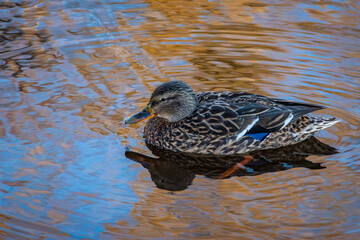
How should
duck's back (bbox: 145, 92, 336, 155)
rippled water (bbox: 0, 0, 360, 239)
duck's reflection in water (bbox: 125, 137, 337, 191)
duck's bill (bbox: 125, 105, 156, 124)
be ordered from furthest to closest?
duck's bill (bbox: 125, 105, 156, 124)
duck's back (bbox: 145, 92, 336, 155)
duck's reflection in water (bbox: 125, 137, 337, 191)
rippled water (bbox: 0, 0, 360, 239)

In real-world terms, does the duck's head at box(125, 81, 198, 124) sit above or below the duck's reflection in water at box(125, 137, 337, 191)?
above

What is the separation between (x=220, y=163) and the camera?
6652mm

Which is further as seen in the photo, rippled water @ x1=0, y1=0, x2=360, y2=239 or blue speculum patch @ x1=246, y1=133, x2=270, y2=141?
blue speculum patch @ x1=246, y1=133, x2=270, y2=141

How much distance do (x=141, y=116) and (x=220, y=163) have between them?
1.25 m

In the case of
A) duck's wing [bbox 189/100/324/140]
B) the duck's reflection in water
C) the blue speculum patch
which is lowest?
the duck's reflection in water

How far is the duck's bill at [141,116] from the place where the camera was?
7023 millimetres

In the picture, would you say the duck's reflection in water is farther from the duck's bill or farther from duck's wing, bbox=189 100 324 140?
the duck's bill

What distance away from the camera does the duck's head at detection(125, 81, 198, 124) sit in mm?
7105

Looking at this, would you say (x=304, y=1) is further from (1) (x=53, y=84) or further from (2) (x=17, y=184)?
(2) (x=17, y=184)

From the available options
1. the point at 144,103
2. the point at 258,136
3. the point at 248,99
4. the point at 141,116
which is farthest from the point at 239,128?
the point at 144,103

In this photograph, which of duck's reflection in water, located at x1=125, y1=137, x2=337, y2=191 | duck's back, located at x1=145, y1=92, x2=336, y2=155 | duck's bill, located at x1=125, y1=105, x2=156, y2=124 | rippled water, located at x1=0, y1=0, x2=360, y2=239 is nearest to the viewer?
rippled water, located at x1=0, y1=0, x2=360, y2=239

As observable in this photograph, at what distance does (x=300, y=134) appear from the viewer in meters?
7.02

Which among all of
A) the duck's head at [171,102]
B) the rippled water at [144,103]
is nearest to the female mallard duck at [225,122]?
the duck's head at [171,102]

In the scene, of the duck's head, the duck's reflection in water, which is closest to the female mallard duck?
the duck's head
